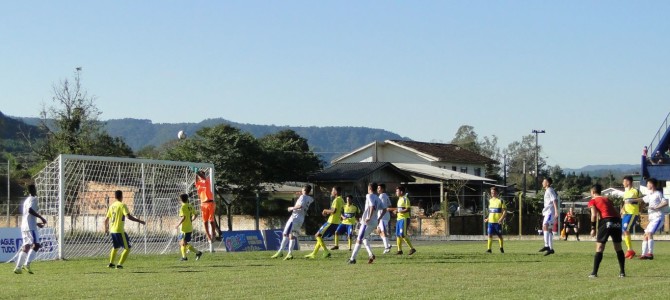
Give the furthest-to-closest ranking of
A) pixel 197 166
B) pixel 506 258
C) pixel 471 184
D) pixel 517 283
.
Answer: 1. pixel 471 184
2. pixel 197 166
3. pixel 506 258
4. pixel 517 283

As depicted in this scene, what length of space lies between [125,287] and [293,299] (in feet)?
13.0

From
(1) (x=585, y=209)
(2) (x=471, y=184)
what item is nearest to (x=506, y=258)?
(1) (x=585, y=209)

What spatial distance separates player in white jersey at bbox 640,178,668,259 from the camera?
23.6 meters

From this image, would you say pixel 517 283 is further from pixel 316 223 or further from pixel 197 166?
pixel 316 223

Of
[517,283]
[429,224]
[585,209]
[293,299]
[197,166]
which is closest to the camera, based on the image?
[293,299]

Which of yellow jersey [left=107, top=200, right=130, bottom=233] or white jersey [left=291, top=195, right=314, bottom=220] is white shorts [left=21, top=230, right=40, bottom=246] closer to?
yellow jersey [left=107, top=200, right=130, bottom=233]

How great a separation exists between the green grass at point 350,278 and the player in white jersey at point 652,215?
0.44 m

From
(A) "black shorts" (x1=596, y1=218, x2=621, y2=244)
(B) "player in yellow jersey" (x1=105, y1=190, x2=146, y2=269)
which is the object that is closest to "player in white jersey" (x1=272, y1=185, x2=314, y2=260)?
(B) "player in yellow jersey" (x1=105, y1=190, x2=146, y2=269)

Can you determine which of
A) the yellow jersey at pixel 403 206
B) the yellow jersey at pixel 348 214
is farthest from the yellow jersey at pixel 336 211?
the yellow jersey at pixel 403 206

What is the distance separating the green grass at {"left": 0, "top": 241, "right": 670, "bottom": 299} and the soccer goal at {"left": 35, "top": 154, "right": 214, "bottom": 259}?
4.49 metres

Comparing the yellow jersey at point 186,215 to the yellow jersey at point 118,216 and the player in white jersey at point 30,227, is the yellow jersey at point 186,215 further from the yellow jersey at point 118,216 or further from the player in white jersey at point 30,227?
the player in white jersey at point 30,227

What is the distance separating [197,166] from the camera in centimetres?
3312

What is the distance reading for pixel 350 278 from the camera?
1875 centimetres

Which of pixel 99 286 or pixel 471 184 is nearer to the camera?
pixel 99 286
